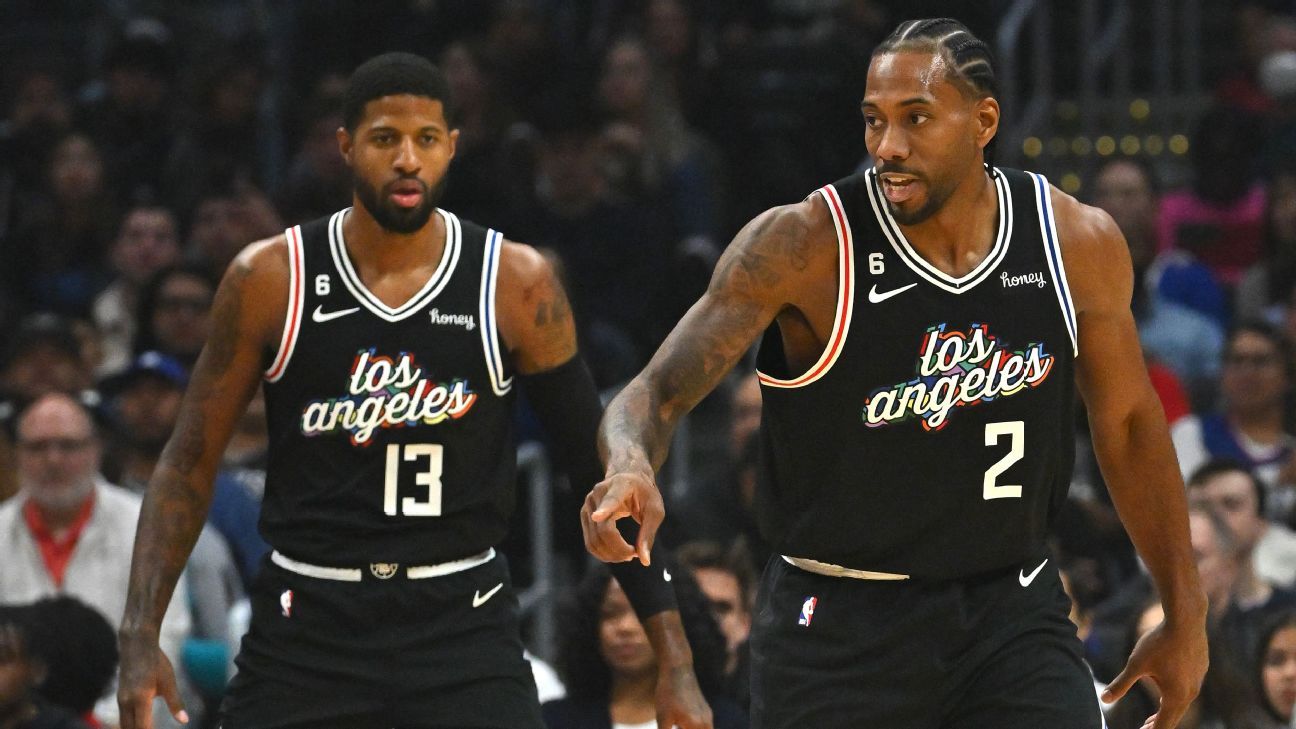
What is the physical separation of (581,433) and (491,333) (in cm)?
34

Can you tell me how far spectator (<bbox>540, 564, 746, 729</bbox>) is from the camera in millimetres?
6406

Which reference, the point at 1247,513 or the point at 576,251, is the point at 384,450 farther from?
the point at 576,251

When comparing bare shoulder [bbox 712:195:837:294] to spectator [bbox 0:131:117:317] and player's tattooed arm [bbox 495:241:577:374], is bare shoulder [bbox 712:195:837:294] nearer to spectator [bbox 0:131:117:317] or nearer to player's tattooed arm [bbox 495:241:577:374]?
player's tattooed arm [bbox 495:241:577:374]

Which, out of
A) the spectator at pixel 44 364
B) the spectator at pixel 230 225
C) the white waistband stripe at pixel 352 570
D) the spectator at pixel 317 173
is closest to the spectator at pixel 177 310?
the spectator at pixel 44 364

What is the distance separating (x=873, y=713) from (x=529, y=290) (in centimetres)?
146

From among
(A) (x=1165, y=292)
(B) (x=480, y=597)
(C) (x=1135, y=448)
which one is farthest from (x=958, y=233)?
(A) (x=1165, y=292)

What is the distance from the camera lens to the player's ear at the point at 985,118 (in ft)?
13.9

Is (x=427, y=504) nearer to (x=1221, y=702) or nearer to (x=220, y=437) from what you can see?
(x=220, y=437)

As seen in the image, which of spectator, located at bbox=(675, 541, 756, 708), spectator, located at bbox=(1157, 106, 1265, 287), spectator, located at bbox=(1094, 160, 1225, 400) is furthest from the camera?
spectator, located at bbox=(1157, 106, 1265, 287)

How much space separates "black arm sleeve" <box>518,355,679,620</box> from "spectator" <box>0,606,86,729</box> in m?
2.20

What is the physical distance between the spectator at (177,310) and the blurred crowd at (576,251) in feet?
0.04

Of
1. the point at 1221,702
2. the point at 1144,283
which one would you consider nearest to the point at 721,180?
the point at 1144,283

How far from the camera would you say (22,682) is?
→ 6.57 meters

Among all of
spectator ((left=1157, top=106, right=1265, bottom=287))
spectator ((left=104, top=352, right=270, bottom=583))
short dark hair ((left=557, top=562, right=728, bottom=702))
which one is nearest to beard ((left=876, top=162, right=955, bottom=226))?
short dark hair ((left=557, top=562, right=728, bottom=702))
